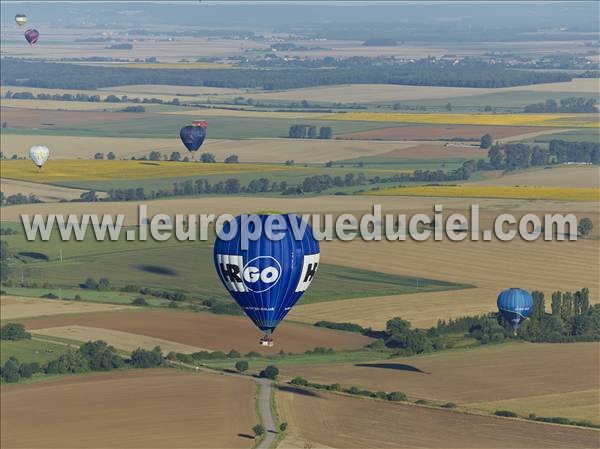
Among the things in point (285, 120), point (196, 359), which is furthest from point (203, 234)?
point (285, 120)

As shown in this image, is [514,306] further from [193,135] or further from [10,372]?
[193,135]

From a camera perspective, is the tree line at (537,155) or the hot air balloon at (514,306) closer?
the hot air balloon at (514,306)

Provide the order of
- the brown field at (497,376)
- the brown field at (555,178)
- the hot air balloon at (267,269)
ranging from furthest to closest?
the brown field at (555,178) → the brown field at (497,376) → the hot air balloon at (267,269)

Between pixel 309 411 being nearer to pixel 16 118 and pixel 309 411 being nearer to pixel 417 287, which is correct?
pixel 417 287

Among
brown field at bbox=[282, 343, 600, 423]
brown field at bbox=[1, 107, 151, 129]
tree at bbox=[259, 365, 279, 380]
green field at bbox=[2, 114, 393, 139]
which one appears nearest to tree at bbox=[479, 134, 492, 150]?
green field at bbox=[2, 114, 393, 139]

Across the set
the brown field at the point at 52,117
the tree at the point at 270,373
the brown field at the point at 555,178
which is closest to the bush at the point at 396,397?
the tree at the point at 270,373

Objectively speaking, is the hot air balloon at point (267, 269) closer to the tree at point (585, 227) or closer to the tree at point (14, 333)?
the tree at point (14, 333)
